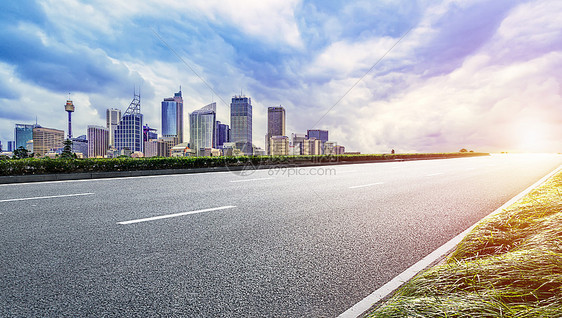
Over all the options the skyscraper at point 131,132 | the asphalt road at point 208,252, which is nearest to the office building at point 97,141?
the skyscraper at point 131,132

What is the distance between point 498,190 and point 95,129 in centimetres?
16429

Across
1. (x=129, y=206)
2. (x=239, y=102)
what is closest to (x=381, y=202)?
(x=129, y=206)

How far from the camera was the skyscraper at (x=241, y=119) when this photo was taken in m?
Answer: 32.7

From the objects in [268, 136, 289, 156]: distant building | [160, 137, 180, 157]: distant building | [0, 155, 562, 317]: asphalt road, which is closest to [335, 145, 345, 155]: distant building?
[268, 136, 289, 156]: distant building

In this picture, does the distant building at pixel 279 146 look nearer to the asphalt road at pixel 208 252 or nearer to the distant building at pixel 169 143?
the asphalt road at pixel 208 252

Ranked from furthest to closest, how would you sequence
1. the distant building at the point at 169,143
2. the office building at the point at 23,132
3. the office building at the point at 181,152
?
the office building at the point at 23,132 → the distant building at the point at 169,143 → the office building at the point at 181,152

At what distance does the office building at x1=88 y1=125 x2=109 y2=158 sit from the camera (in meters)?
130

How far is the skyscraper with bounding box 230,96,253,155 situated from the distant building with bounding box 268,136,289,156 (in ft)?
8.25

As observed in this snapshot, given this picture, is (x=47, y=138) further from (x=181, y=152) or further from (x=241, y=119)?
(x=181, y=152)

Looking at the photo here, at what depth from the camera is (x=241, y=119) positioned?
36.0 meters

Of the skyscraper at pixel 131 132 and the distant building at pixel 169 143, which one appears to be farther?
the skyscraper at pixel 131 132

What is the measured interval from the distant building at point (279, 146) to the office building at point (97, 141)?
120 metres

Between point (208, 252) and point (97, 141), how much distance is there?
16152 cm

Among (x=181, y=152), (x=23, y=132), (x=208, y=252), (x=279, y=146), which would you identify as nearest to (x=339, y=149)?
(x=279, y=146)
